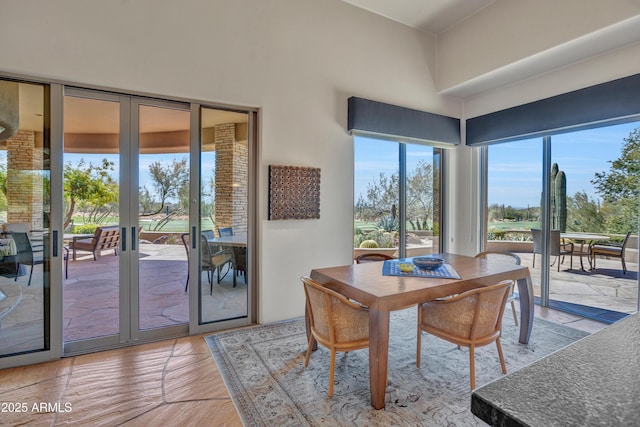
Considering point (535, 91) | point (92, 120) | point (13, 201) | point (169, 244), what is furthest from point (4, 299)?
point (535, 91)

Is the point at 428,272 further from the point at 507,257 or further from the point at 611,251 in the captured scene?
the point at 611,251

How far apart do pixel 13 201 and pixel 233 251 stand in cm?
186

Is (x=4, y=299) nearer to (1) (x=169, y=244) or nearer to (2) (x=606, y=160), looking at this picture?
(1) (x=169, y=244)

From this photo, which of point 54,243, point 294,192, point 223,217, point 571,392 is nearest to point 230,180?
point 223,217

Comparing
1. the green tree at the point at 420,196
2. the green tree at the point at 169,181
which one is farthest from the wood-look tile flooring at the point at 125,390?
the green tree at the point at 420,196

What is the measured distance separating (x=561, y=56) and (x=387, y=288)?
3427mm

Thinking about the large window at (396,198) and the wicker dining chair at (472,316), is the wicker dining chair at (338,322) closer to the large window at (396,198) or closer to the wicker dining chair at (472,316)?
the wicker dining chair at (472,316)

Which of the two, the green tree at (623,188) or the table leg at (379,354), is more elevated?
the green tree at (623,188)

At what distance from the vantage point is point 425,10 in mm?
4062

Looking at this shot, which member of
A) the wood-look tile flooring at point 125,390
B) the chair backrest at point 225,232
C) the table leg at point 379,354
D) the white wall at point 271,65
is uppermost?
the white wall at point 271,65

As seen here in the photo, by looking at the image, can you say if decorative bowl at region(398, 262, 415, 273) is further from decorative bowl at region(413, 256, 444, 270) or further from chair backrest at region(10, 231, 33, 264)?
chair backrest at region(10, 231, 33, 264)

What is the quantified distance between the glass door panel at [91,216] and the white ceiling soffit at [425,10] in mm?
3162

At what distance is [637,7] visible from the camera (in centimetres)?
275

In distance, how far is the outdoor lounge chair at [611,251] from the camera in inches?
136
